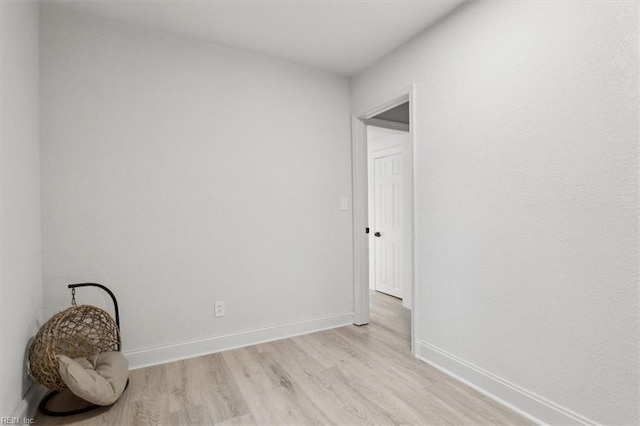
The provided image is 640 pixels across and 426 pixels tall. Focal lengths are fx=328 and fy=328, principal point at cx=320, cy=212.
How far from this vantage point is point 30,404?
1803 mm

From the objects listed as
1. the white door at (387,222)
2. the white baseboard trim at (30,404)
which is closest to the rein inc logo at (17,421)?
the white baseboard trim at (30,404)

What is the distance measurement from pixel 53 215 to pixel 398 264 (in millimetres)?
3696

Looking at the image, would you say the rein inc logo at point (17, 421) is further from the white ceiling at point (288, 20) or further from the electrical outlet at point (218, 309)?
the white ceiling at point (288, 20)

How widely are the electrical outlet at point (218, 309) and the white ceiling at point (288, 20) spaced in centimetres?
212

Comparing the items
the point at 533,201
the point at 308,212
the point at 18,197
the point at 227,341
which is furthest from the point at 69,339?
the point at 533,201

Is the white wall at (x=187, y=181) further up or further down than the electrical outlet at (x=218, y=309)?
further up

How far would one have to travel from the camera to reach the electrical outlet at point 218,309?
8.71 feet

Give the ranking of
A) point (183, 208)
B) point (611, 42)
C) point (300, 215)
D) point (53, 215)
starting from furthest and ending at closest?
point (300, 215) < point (183, 208) < point (53, 215) < point (611, 42)

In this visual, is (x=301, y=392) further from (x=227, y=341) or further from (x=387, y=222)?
(x=387, y=222)

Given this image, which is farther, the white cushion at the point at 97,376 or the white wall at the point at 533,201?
the white cushion at the point at 97,376

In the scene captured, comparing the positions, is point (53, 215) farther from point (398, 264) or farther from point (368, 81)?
point (398, 264)

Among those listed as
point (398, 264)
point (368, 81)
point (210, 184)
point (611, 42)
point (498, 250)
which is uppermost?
point (368, 81)

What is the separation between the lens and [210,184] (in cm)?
264

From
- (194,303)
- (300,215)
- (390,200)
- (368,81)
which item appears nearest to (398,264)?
(390,200)
